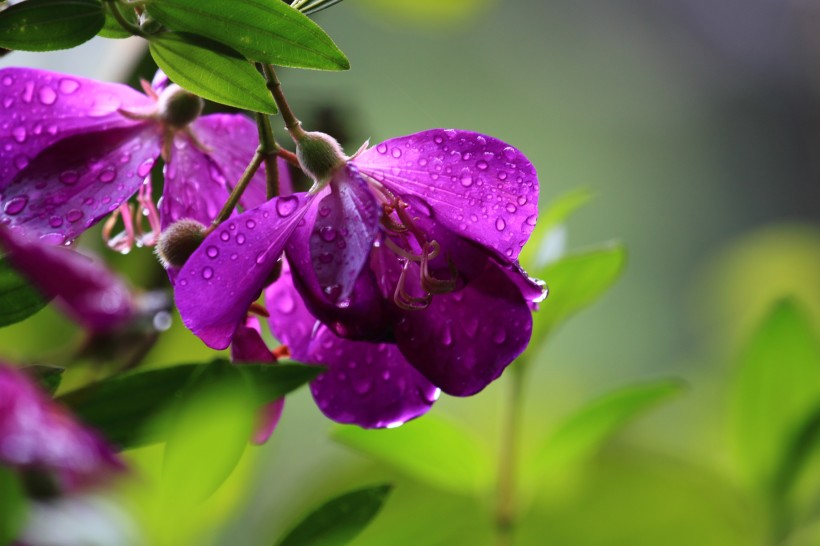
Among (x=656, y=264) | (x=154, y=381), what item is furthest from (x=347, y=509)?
(x=656, y=264)

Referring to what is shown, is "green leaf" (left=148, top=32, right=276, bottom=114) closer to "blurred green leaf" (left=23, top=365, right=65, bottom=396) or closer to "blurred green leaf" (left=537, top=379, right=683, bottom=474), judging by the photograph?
"blurred green leaf" (left=23, top=365, right=65, bottom=396)

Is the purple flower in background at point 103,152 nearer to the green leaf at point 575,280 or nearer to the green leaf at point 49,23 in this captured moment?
the green leaf at point 49,23

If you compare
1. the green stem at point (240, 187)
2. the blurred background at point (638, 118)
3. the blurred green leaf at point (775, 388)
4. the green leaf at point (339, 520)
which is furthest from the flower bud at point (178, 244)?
the blurred background at point (638, 118)

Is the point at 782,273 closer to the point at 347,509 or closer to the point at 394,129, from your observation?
the point at 347,509

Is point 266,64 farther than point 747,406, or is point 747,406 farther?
point 747,406

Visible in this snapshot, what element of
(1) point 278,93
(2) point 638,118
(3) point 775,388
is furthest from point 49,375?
→ (2) point 638,118
